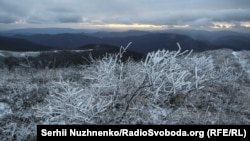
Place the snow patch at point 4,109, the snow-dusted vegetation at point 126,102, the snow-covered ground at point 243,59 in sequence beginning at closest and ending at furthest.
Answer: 1. the snow-dusted vegetation at point 126,102
2. the snow patch at point 4,109
3. the snow-covered ground at point 243,59

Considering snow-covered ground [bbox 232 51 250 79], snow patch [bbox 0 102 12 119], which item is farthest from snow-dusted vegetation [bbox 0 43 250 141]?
snow-covered ground [bbox 232 51 250 79]

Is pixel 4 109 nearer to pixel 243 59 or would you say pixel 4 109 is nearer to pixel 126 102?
pixel 126 102

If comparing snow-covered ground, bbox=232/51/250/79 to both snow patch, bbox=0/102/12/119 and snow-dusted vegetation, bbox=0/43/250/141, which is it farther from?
snow patch, bbox=0/102/12/119

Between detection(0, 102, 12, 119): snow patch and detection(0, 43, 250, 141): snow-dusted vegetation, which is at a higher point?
detection(0, 43, 250, 141): snow-dusted vegetation

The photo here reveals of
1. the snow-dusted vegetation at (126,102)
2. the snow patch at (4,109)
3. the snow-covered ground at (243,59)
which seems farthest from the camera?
the snow-covered ground at (243,59)

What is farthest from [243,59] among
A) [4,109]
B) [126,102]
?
[4,109]

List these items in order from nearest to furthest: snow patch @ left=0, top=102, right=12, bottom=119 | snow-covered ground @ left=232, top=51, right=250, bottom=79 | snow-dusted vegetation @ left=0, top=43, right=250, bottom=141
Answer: snow-dusted vegetation @ left=0, top=43, right=250, bottom=141 < snow patch @ left=0, top=102, right=12, bottom=119 < snow-covered ground @ left=232, top=51, right=250, bottom=79

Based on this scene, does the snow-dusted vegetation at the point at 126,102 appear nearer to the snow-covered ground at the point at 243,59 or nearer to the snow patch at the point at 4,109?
the snow patch at the point at 4,109

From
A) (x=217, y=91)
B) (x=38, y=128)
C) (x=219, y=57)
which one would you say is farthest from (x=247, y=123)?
(x=219, y=57)

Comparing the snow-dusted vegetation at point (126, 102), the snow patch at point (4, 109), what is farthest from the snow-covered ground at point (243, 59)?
the snow patch at point (4, 109)

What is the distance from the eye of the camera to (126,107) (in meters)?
6.19

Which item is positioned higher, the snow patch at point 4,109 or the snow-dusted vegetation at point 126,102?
the snow-dusted vegetation at point 126,102

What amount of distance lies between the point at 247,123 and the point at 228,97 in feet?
5.76

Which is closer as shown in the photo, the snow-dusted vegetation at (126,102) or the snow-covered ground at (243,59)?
the snow-dusted vegetation at (126,102)
